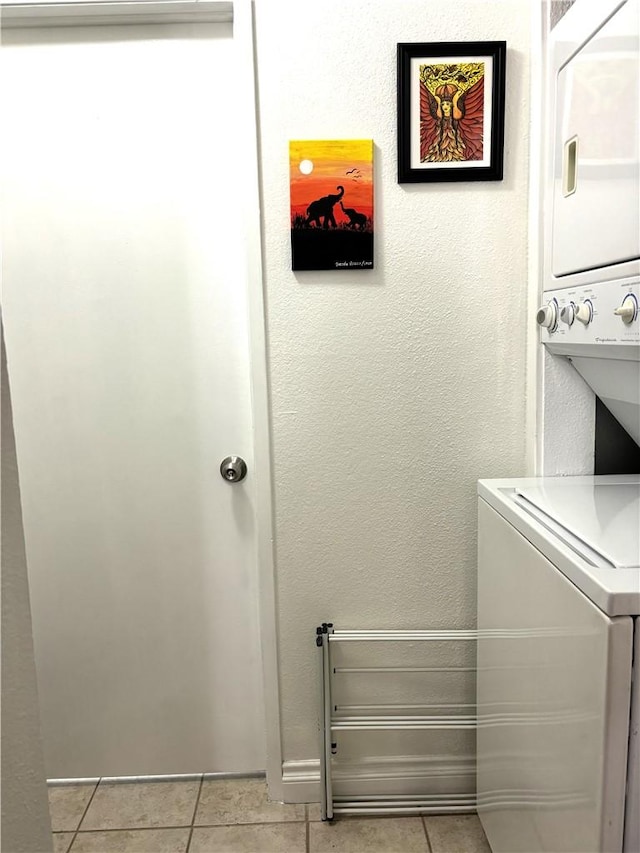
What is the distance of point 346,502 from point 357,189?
0.77 meters

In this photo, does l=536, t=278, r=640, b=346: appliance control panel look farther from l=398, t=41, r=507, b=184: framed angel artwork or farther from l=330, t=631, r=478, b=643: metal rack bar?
l=330, t=631, r=478, b=643: metal rack bar

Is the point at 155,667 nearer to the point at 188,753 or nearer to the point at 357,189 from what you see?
the point at 188,753

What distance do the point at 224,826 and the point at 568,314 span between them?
1524 millimetres

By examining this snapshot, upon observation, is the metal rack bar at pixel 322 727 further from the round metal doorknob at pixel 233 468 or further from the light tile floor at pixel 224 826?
the round metal doorknob at pixel 233 468

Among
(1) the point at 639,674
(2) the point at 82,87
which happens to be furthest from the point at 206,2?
(1) the point at 639,674

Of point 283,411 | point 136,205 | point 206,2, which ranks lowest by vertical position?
point 283,411

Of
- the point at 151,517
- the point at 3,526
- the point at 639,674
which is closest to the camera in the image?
the point at 3,526

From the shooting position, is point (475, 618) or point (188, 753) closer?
point (475, 618)

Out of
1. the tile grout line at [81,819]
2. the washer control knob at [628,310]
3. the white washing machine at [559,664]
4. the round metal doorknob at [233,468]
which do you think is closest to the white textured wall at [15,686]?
the white washing machine at [559,664]

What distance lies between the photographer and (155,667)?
181 cm

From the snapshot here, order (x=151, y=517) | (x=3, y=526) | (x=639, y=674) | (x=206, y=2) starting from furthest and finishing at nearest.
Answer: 1. (x=151, y=517)
2. (x=206, y=2)
3. (x=639, y=674)
4. (x=3, y=526)

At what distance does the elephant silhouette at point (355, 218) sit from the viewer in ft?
5.02

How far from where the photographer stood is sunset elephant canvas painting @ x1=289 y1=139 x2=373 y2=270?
4.95ft

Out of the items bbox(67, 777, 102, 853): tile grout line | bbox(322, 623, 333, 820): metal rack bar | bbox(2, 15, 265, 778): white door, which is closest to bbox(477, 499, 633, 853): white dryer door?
bbox(322, 623, 333, 820): metal rack bar
